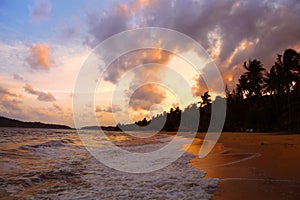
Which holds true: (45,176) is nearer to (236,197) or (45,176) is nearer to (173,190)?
(173,190)

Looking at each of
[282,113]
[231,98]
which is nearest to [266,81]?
[282,113]

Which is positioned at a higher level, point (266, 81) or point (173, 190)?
point (266, 81)

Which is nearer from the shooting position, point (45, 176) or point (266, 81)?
point (45, 176)

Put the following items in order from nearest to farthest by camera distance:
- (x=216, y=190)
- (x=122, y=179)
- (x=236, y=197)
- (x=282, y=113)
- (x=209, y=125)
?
1. (x=236, y=197)
2. (x=216, y=190)
3. (x=122, y=179)
4. (x=282, y=113)
5. (x=209, y=125)

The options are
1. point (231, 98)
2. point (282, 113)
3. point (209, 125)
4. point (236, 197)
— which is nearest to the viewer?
point (236, 197)

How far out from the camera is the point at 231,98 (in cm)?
6269

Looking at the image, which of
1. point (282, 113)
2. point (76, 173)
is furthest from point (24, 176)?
point (282, 113)

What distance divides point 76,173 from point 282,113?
1738 inches

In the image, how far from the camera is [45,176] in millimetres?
8008

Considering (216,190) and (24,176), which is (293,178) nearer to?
(216,190)

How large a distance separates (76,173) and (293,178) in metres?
6.42

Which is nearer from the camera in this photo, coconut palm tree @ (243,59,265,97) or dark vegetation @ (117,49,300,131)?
dark vegetation @ (117,49,300,131)

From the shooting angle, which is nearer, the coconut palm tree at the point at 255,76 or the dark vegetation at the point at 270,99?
the dark vegetation at the point at 270,99

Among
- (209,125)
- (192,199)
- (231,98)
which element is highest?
(231,98)
